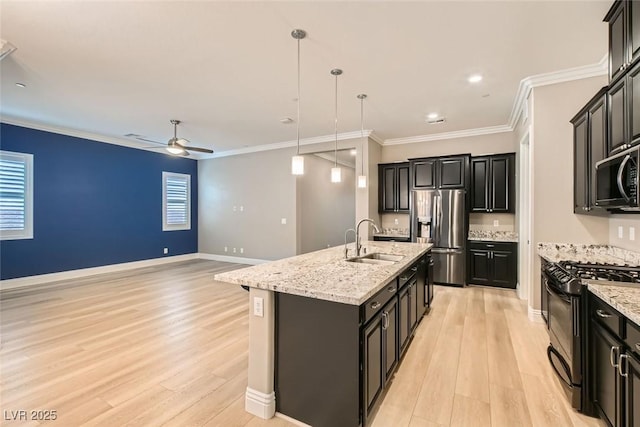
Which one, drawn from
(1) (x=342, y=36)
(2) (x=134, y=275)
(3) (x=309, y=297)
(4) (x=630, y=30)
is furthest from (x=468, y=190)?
(2) (x=134, y=275)

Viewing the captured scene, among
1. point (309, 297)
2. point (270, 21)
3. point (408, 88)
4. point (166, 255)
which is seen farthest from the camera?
point (166, 255)

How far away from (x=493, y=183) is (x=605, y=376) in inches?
167

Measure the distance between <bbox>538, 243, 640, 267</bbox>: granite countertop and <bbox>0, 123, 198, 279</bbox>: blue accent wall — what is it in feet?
25.4

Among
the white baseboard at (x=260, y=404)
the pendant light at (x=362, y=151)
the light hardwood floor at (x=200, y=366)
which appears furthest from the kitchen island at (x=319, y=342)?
the pendant light at (x=362, y=151)

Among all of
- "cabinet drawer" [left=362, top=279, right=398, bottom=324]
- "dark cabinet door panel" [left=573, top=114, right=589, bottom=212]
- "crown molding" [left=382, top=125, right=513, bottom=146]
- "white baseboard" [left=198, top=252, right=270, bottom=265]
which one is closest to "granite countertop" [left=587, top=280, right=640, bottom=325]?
"cabinet drawer" [left=362, top=279, right=398, bottom=324]

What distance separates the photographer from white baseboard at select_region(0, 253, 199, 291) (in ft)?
16.7

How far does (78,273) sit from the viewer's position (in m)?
5.90

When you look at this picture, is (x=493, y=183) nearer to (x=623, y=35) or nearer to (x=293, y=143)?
(x=623, y=35)

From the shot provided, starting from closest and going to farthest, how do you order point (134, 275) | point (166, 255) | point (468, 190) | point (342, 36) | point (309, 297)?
1. point (309, 297)
2. point (342, 36)
3. point (468, 190)
4. point (134, 275)
5. point (166, 255)

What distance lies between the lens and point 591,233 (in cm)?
324

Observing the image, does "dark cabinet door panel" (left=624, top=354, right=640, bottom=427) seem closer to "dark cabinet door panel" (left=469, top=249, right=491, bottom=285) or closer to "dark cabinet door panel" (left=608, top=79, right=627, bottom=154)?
"dark cabinet door panel" (left=608, top=79, right=627, bottom=154)

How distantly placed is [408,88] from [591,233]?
2.70 m

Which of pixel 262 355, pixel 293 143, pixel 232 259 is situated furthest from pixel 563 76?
pixel 232 259

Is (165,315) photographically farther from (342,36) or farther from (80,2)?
(342,36)
